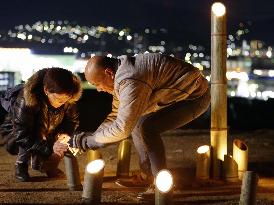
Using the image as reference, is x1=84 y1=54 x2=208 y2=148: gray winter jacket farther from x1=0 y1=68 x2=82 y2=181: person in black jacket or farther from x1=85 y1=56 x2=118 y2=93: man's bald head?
x1=0 y1=68 x2=82 y2=181: person in black jacket

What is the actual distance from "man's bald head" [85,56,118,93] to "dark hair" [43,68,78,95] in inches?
27.5

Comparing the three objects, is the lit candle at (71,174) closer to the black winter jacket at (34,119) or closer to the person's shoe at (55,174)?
the black winter jacket at (34,119)

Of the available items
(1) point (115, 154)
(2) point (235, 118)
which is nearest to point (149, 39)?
(2) point (235, 118)

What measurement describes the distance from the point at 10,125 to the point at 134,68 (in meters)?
2.24

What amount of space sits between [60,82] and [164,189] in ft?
5.91

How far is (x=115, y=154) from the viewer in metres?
9.21

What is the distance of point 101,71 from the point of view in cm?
529

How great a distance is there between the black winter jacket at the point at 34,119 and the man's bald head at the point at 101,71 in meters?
0.85

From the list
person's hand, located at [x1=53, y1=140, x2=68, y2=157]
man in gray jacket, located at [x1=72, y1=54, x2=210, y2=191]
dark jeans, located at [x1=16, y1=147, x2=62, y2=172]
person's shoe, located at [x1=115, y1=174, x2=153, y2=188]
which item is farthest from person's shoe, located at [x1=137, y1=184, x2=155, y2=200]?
dark jeans, located at [x1=16, y1=147, x2=62, y2=172]

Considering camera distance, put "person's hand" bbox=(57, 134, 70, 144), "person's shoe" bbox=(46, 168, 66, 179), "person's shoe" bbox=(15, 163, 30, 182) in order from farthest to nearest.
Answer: "person's shoe" bbox=(46, 168, 66, 179) < "person's shoe" bbox=(15, 163, 30, 182) < "person's hand" bbox=(57, 134, 70, 144)

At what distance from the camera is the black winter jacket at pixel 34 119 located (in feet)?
20.9

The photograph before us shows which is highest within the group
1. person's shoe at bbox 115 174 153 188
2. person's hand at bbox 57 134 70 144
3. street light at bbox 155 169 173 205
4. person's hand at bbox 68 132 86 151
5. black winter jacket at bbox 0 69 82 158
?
black winter jacket at bbox 0 69 82 158

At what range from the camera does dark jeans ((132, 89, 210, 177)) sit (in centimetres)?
574

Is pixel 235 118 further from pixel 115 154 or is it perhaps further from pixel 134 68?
pixel 134 68
